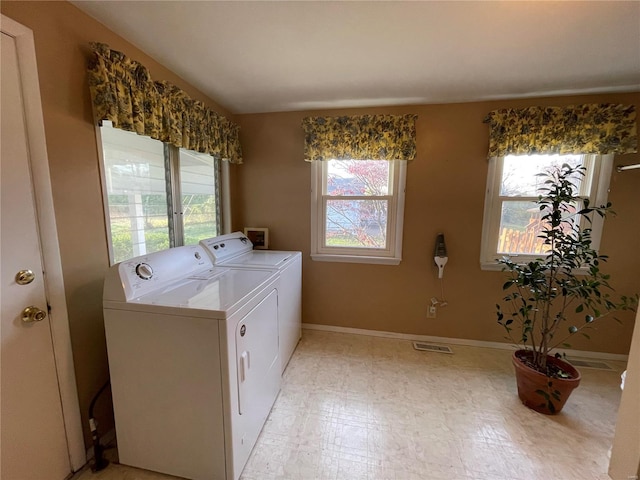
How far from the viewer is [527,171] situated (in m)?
2.33

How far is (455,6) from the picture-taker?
122 cm

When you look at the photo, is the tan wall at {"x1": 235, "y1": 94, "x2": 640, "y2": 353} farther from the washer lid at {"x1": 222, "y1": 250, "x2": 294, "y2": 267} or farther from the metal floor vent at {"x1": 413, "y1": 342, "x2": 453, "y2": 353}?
the washer lid at {"x1": 222, "y1": 250, "x2": 294, "y2": 267}

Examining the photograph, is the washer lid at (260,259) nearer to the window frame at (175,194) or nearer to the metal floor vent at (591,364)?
the window frame at (175,194)

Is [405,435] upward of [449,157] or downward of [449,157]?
downward

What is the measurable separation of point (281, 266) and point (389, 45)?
159 cm

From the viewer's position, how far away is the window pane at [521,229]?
2363 mm

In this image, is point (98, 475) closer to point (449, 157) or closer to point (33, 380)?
point (33, 380)

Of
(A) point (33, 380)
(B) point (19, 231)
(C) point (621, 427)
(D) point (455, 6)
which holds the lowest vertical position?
(C) point (621, 427)

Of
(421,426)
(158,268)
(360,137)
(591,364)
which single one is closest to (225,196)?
(158,268)

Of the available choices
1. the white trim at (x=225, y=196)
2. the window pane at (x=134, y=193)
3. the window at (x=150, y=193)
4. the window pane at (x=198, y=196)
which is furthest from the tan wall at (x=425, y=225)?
the window pane at (x=134, y=193)

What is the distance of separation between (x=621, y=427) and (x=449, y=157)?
6.66 feet

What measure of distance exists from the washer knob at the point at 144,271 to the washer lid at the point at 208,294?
0.09 metres

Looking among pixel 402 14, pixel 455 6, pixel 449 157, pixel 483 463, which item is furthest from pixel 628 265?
pixel 402 14

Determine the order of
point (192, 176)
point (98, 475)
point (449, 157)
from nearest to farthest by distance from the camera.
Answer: point (98, 475) < point (192, 176) < point (449, 157)
